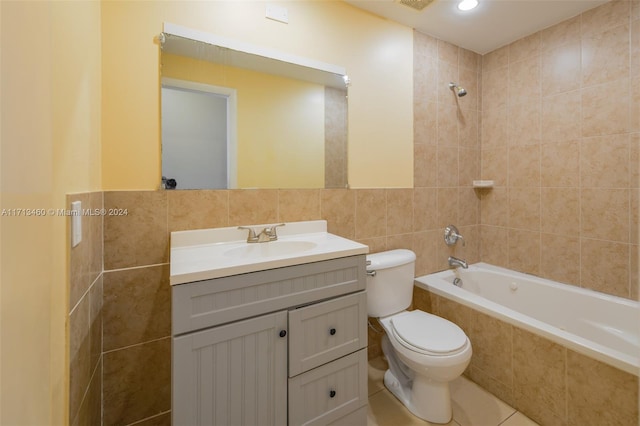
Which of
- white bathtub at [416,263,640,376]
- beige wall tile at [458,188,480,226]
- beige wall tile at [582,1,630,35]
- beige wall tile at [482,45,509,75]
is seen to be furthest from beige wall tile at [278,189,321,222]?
beige wall tile at [582,1,630,35]

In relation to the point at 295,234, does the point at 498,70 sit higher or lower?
higher

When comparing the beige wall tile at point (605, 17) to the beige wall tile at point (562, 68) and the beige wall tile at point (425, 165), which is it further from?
the beige wall tile at point (425, 165)

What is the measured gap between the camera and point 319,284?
46.1 inches

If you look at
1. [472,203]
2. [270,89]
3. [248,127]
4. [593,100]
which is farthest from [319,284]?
[593,100]

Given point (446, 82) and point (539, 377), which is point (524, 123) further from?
point (539, 377)

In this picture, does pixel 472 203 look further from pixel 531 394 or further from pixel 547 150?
pixel 531 394

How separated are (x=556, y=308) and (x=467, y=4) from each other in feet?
7.06

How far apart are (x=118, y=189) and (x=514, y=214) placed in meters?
2.72

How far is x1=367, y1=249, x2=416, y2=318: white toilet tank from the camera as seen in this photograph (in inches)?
66.0

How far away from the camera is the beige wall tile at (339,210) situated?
1.73 metres

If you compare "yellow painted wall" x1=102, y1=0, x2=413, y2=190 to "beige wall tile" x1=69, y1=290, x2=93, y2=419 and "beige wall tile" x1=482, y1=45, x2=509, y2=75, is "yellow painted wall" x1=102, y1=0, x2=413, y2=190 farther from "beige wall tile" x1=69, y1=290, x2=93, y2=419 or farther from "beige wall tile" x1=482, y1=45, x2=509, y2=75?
"beige wall tile" x1=482, y1=45, x2=509, y2=75

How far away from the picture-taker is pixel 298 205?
1.65m

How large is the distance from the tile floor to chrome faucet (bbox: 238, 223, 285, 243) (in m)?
1.11

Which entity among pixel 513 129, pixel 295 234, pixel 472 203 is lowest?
pixel 295 234
